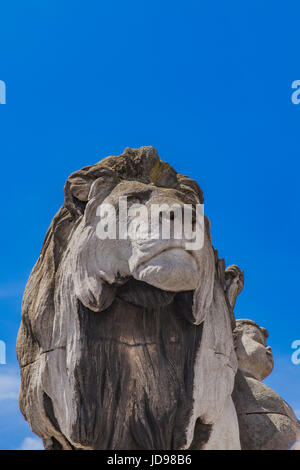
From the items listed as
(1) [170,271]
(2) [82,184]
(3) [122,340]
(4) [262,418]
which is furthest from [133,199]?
(4) [262,418]

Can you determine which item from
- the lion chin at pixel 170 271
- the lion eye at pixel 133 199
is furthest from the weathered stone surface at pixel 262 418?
the lion eye at pixel 133 199

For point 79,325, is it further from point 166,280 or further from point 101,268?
point 166,280

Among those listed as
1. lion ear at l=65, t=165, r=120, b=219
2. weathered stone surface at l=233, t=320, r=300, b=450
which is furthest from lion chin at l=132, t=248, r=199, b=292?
weathered stone surface at l=233, t=320, r=300, b=450

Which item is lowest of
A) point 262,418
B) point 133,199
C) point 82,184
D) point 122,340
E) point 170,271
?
point 262,418

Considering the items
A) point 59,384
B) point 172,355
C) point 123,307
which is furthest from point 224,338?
point 59,384

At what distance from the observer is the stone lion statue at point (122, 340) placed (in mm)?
3602

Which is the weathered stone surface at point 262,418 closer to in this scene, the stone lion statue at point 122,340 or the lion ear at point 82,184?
the stone lion statue at point 122,340

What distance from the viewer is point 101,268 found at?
365cm

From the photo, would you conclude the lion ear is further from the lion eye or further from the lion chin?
the lion chin

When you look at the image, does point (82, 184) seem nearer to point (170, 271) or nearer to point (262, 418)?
point (170, 271)

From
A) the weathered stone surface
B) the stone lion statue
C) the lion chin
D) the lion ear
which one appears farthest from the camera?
the weathered stone surface

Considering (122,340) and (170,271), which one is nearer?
(170,271)

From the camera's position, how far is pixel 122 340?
3.71 metres

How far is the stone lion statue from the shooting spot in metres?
3.60
